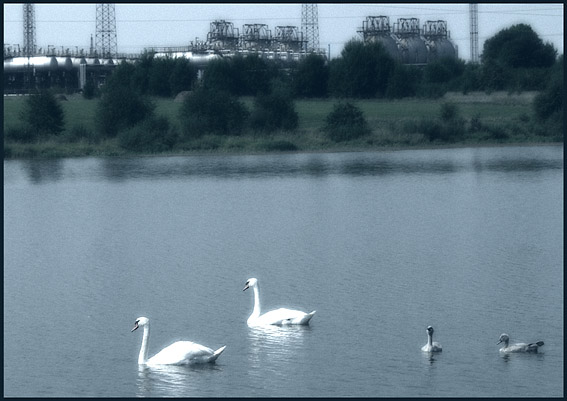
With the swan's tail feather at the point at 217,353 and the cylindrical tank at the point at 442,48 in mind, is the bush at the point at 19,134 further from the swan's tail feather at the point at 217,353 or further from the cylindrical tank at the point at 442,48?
the cylindrical tank at the point at 442,48

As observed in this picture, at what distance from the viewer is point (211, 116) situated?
60.3 metres

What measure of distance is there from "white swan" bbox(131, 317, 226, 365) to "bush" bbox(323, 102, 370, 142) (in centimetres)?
4281

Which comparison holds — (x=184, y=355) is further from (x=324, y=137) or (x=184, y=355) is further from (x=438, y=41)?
(x=438, y=41)

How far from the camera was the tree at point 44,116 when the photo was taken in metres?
59.8

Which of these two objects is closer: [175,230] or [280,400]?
[280,400]

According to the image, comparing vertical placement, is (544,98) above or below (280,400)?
above

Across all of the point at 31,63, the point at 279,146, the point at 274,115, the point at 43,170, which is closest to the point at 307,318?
the point at 43,170

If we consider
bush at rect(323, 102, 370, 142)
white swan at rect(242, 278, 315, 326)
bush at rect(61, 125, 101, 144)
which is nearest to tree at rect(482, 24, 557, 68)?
bush at rect(323, 102, 370, 142)

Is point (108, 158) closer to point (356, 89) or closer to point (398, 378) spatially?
point (356, 89)

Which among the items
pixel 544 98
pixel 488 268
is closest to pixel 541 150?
pixel 544 98

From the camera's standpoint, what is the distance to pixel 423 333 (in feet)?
59.0

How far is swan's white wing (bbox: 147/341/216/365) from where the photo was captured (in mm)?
16375

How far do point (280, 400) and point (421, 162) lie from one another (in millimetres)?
37960

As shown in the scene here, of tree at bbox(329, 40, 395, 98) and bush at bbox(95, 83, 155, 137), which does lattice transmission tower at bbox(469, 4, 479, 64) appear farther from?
bush at bbox(95, 83, 155, 137)
